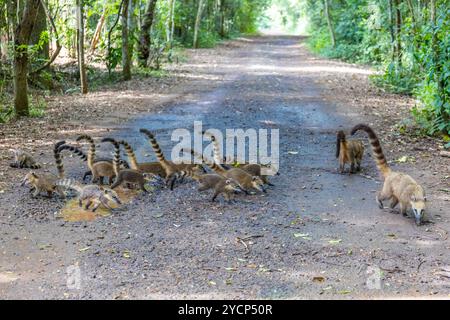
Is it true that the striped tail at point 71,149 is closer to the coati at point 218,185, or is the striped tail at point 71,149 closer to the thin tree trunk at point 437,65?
the coati at point 218,185

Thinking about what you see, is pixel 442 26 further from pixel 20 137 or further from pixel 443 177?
pixel 20 137

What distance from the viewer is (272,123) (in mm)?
12070

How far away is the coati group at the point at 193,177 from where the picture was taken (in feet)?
21.9

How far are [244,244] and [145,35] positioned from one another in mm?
15821

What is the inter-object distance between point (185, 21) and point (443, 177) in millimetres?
26705

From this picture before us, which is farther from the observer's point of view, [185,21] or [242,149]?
[185,21]

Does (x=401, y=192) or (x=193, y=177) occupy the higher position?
(x=401, y=192)

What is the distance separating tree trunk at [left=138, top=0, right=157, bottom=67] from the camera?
20453 millimetres

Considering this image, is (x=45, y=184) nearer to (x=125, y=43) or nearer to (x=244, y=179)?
(x=244, y=179)

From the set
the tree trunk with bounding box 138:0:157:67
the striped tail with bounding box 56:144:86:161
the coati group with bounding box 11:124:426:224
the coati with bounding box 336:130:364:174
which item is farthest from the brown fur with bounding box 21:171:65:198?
the tree trunk with bounding box 138:0:157:67

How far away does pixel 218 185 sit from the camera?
711cm

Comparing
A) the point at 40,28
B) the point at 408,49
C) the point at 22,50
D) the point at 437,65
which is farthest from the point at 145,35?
the point at 437,65

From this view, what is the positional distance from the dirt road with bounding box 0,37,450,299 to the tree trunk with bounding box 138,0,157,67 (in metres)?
11.8
